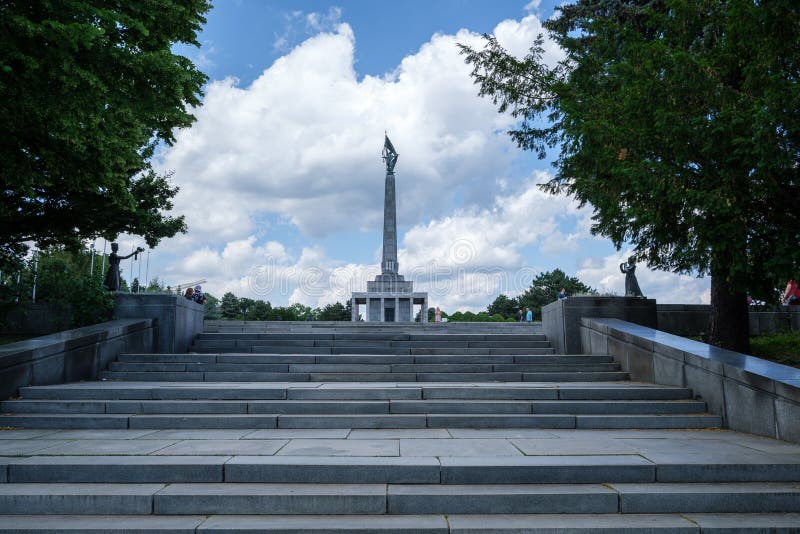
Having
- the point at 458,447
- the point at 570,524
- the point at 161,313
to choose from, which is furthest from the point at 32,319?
the point at 570,524

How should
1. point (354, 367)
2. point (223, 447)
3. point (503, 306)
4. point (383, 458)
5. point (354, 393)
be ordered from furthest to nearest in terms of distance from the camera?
point (503, 306) → point (354, 367) → point (354, 393) → point (223, 447) → point (383, 458)

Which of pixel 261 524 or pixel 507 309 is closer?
pixel 261 524

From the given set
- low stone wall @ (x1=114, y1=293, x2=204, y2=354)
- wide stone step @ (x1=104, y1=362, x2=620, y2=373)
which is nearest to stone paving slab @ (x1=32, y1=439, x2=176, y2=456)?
wide stone step @ (x1=104, y1=362, x2=620, y2=373)

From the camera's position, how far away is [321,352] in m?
12.3

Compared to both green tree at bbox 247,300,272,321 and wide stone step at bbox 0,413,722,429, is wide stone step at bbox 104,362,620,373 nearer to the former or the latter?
wide stone step at bbox 0,413,722,429

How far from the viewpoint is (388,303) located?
38.2m

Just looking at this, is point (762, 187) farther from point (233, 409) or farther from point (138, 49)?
point (138, 49)

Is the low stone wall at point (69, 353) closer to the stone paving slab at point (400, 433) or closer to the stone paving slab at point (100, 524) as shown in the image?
the stone paving slab at point (100, 524)

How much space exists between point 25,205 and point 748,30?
17.3 meters

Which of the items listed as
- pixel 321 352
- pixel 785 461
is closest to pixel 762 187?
pixel 785 461

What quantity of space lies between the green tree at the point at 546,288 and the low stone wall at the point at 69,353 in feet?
228

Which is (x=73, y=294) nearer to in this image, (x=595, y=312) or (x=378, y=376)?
(x=378, y=376)

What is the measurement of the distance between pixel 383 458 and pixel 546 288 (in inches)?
3116

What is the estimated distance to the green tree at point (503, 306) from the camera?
86.0 meters
